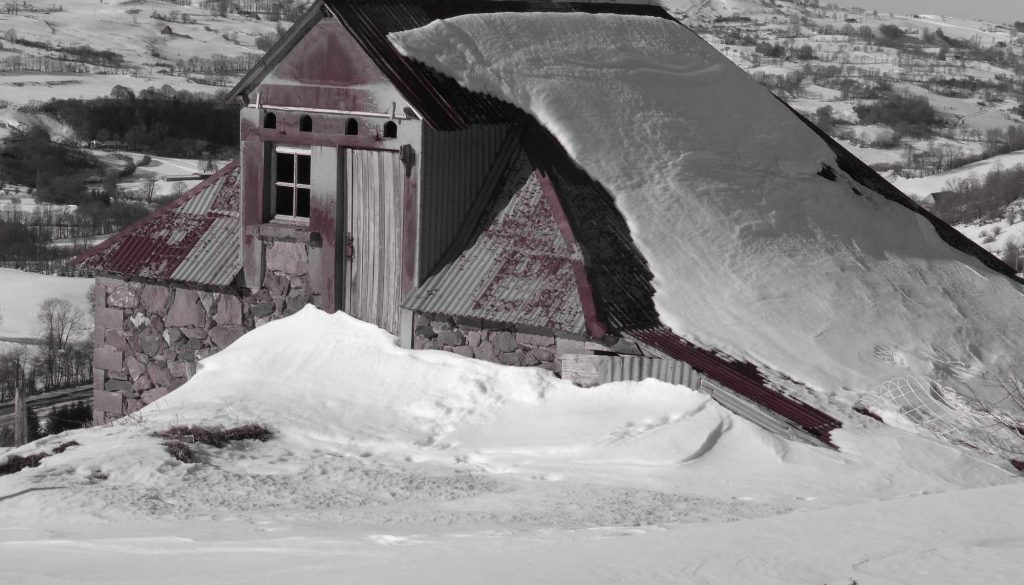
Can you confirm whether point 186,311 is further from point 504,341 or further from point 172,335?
point 504,341

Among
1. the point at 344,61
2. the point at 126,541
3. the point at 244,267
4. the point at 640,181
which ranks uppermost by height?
the point at 344,61

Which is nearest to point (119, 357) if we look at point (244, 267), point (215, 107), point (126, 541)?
point (244, 267)

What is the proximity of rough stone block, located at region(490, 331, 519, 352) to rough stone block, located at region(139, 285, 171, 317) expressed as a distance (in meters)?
3.73

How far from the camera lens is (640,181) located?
13.6 m

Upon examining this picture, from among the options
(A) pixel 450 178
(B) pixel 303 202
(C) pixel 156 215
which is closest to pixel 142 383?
(C) pixel 156 215

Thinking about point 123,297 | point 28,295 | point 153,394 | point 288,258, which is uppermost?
point 288,258

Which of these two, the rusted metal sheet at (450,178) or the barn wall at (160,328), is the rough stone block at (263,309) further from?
the rusted metal sheet at (450,178)

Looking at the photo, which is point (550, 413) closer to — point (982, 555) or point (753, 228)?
point (753, 228)

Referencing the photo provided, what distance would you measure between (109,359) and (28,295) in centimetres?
3375

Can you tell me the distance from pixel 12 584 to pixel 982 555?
4.99m

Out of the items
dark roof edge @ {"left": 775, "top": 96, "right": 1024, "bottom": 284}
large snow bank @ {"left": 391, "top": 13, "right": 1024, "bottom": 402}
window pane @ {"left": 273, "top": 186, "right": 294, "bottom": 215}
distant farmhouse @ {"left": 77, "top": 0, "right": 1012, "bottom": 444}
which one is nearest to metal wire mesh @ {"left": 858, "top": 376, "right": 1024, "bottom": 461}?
large snow bank @ {"left": 391, "top": 13, "right": 1024, "bottom": 402}

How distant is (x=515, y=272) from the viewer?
40.2ft

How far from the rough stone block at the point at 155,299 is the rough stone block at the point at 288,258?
4.26 feet

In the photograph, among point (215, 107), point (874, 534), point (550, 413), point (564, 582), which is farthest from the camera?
point (215, 107)
